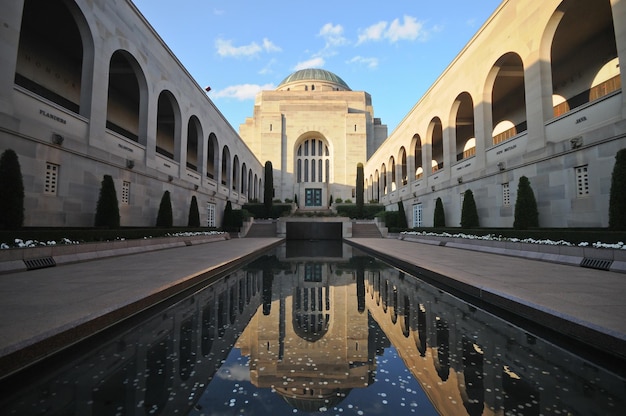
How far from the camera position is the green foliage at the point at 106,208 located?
11.1 meters

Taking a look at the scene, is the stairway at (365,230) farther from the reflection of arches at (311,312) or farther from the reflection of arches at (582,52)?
the reflection of arches at (311,312)

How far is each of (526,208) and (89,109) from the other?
1805cm

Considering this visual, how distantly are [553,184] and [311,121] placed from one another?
39.8 metres

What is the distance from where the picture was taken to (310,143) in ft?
164

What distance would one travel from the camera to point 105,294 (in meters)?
4.38

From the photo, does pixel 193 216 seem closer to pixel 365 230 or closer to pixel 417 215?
pixel 365 230

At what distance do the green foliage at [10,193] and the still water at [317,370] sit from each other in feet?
21.2

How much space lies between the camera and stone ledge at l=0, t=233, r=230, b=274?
6.74 metres

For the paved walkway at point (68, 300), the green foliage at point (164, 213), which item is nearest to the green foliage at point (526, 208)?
the paved walkway at point (68, 300)

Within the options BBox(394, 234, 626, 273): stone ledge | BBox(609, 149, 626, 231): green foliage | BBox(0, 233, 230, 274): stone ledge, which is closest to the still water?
BBox(0, 233, 230, 274): stone ledge

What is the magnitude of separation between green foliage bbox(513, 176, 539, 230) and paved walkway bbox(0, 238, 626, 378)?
5355 millimetres

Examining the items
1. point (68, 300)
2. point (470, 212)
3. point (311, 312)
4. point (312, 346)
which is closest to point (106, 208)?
point (68, 300)

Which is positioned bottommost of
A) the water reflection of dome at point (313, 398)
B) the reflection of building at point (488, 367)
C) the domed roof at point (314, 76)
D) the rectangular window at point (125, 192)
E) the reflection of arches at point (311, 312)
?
the water reflection of dome at point (313, 398)

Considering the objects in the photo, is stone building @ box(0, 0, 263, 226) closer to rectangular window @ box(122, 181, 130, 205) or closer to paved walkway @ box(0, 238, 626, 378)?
rectangular window @ box(122, 181, 130, 205)
